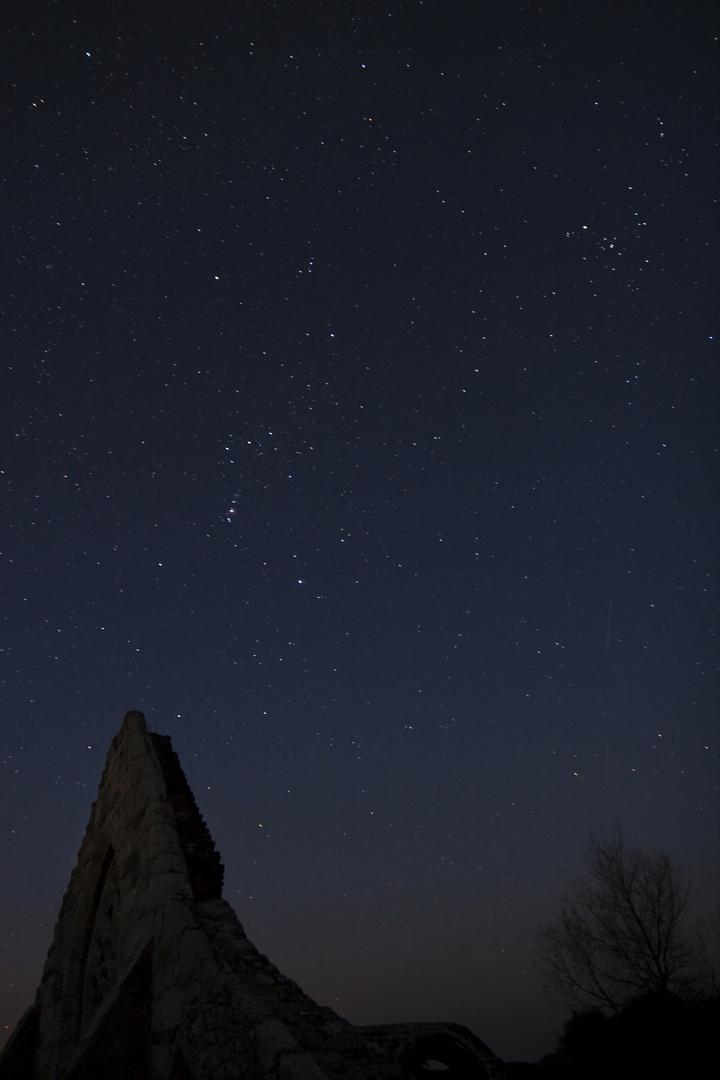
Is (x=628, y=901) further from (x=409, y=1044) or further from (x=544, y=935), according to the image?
(x=409, y=1044)

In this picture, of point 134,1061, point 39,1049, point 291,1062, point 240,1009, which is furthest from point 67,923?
point 291,1062

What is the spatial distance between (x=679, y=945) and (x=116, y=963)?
87.6 feet

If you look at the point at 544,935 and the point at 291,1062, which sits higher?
the point at 544,935

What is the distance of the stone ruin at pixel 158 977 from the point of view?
4.64m

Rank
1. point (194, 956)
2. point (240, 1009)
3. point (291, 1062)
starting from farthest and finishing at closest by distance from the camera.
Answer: point (194, 956) < point (240, 1009) < point (291, 1062)

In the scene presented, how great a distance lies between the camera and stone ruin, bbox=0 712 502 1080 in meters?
4.64

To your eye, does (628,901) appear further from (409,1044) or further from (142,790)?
(142,790)

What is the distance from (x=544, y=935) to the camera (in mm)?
28562

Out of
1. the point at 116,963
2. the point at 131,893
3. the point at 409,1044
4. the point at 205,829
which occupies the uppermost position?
the point at 205,829

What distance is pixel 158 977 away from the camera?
5.63 m

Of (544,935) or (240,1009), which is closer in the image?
(240,1009)

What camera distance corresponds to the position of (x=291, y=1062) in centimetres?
416

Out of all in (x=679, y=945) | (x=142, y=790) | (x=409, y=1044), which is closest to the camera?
(x=142, y=790)

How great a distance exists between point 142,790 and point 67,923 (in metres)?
2.80
